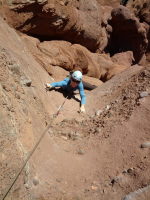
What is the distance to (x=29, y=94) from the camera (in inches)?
225

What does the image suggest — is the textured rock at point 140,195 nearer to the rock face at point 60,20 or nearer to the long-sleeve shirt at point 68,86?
the long-sleeve shirt at point 68,86

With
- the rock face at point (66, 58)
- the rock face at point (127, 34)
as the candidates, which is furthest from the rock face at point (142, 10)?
the rock face at point (66, 58)

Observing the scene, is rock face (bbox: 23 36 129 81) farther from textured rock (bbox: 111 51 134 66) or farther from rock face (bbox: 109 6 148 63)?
rock face (bbox: 109 6 148 63)

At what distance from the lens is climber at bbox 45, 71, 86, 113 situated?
300 inches

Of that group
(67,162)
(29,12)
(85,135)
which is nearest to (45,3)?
(29,12)

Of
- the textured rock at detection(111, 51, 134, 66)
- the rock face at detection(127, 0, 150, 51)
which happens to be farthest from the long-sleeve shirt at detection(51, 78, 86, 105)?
the rock face at detection(127, 0, 150, 51)

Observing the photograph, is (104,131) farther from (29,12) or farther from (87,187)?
(29,12)

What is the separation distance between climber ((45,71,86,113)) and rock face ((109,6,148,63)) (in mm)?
11786

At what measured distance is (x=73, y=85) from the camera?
7906mm

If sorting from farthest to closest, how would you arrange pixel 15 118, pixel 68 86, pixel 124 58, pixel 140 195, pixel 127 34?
pixel 127 34
pixel 124 58
pixel 68 86
pixel 15 118
pixel 140 195

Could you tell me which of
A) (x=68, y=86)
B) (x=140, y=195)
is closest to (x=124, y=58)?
(x=68, y=86)

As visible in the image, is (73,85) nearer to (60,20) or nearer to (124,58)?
(60,20)

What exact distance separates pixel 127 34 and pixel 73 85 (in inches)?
497

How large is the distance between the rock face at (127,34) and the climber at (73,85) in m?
11.8
